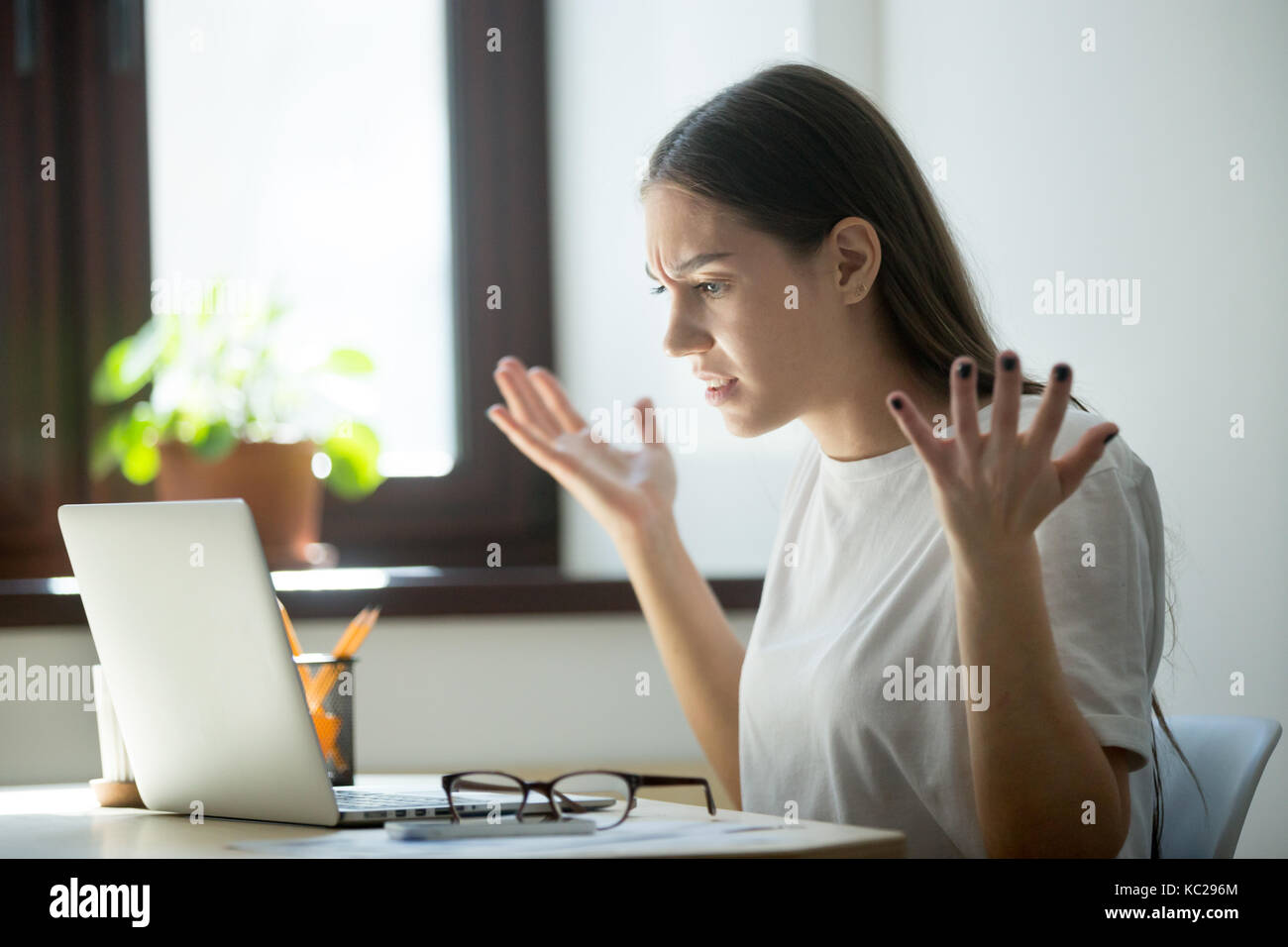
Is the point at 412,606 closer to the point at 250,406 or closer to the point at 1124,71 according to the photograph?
the point at 250,406

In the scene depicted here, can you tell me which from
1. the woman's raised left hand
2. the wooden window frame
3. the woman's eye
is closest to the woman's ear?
the woman's eye

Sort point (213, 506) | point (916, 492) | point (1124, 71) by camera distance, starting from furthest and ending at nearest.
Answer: point (1124, 71) → point (916, 492) → point (213, 506)

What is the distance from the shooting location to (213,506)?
0.97 m

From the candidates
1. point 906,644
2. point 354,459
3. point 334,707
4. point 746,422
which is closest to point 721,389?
point 746,422

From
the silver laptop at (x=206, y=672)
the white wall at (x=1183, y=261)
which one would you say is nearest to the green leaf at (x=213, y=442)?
the silver laptop at (x=206, y=672)

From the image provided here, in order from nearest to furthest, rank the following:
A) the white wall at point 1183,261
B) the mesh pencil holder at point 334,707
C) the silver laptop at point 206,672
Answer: the silver laptop at point 206,672 → the mesh pencil holder at point 334,707 → the white wall at point 1183,261

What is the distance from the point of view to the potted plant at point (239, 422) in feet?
6.89

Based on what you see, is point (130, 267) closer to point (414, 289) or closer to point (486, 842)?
point (414, 289)

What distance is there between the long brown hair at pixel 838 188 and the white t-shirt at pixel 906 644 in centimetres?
11

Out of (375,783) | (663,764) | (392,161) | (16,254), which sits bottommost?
(663,764)

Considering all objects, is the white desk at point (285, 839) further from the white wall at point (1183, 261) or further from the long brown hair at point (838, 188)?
the white wall at point (1183, 261)

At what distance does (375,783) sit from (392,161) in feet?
4.22

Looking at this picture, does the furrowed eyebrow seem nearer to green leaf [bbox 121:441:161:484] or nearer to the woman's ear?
the woman's ear
